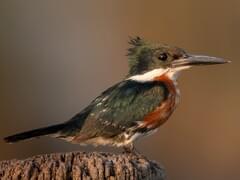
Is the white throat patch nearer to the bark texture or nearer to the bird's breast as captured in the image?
the bird's breast

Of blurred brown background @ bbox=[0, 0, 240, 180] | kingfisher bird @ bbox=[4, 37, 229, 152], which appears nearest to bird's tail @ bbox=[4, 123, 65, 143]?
kingfisher bird @ bbox=[4, 37, 229, 152]

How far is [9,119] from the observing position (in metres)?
10.7

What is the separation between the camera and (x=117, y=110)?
625 centimetres

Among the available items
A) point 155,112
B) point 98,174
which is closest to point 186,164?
point 155,112

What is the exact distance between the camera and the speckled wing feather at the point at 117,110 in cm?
612

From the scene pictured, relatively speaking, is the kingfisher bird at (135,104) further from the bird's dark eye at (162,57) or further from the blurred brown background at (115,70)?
the blurred brown background at (115,70)

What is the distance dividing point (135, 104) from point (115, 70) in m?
5.16

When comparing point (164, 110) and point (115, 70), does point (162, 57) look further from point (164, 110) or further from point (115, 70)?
point (115, 70)

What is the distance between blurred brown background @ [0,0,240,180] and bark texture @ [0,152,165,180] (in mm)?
5408

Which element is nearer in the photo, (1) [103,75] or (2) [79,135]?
(2) [79,135]

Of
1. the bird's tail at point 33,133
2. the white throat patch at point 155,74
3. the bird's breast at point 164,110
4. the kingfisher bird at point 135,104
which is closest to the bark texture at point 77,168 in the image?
the bird's tail at point 33,133

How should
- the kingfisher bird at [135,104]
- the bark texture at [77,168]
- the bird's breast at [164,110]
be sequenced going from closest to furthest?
the bark texture at [77,168] < the kingfisher bird at [135,104] < the bird's breast at [164,110]

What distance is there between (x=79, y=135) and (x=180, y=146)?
14.5 feet

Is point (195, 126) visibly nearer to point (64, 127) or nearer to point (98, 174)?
point (64, 127)
